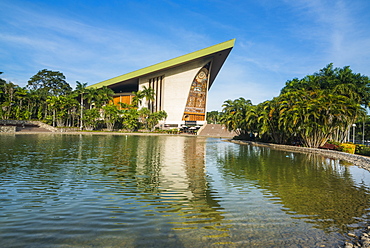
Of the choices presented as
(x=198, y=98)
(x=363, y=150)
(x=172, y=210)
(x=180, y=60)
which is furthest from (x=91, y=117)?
(x=172, y=210)

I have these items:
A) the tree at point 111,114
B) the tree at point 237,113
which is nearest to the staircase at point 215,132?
the tree at point 237,113

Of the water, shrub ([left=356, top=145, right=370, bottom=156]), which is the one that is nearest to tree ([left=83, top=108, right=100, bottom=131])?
the water

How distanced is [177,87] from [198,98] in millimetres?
6427

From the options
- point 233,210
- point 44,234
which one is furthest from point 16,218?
point 233,210

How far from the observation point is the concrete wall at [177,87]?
6331 cm

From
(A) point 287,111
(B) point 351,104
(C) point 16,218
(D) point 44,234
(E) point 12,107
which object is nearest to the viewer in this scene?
(D) point 44,234

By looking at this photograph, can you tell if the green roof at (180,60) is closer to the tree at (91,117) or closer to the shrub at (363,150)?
the tree at (91,117)

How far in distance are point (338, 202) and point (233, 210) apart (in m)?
3.06

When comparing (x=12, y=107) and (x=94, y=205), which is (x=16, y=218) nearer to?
(x=94, y=205)

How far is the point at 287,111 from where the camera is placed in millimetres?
23469

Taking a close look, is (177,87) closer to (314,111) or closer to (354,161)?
(314,111)

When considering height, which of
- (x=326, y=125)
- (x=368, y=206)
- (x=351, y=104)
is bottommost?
(x=368, y=206)

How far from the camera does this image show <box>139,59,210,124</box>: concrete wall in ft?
208

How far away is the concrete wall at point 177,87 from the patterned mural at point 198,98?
4.31ft
